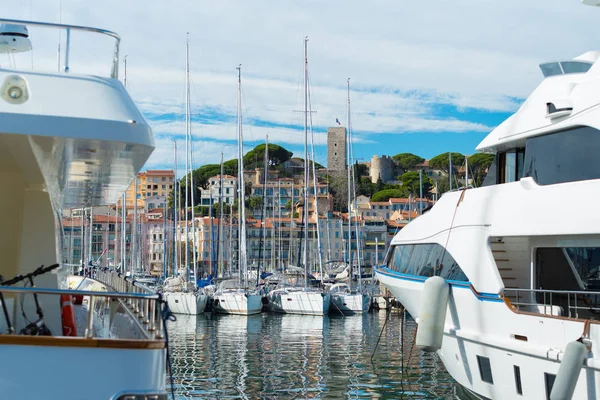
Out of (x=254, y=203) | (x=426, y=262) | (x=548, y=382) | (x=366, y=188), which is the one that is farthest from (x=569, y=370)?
(x=366, y=188)

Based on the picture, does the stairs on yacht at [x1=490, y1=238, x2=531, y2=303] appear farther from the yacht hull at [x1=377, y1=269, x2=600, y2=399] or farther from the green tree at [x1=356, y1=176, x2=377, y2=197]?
the green tree at [x1=356, y1=176, x2=377, y2=197]

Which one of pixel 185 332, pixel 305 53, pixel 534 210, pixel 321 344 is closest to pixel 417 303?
pixel 534 210

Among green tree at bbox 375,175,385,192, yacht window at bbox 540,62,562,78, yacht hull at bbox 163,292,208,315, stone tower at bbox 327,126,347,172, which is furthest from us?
stone tower at bbox 327,126,347,172

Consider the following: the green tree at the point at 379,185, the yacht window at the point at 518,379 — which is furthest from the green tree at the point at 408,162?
the yacht window at the point at 518,379

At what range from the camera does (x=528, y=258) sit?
1296cm

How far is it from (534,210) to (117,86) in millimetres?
6862

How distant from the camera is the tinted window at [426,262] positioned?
13.0 metres

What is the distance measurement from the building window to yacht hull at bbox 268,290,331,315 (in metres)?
28.8

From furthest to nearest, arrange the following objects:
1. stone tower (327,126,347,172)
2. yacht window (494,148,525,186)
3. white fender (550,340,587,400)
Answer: stone tower (327,126,347,172)
yacht window (494,148,525,186)
white fender (550,340,587,400)

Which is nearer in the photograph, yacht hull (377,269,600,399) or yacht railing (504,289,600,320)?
yacht hull (377,269,600,399)

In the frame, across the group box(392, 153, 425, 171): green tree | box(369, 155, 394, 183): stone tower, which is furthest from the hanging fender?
box(392, 153, 425, 171): green tree

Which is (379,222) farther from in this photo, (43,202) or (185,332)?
(43,202)

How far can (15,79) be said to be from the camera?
652 cm

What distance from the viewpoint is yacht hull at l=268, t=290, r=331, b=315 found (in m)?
41.4
